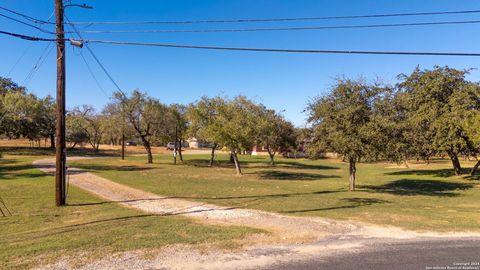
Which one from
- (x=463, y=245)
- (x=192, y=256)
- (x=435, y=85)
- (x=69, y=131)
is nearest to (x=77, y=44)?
(x=192, y=256)

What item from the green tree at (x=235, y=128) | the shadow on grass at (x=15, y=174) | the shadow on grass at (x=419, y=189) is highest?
the green tree at (x=235, y=128)

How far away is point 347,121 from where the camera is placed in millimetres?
20000

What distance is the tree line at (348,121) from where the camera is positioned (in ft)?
65.8

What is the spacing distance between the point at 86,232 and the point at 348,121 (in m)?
14.4

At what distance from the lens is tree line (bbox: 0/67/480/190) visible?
20.0 metres

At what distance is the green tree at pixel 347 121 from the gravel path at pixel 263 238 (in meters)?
8.24

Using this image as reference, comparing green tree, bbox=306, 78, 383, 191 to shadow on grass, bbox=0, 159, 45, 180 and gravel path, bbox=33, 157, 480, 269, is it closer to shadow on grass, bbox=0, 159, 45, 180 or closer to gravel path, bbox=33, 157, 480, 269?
gravel path, bbox=33, 157, 480, 269

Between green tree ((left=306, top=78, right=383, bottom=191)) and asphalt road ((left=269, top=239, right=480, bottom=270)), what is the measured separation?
10.9 metres

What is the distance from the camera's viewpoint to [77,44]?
1293 cm

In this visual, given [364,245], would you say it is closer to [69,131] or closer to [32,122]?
A: [32,122]

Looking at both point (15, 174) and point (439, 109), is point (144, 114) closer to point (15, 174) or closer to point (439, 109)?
point (15, 174)

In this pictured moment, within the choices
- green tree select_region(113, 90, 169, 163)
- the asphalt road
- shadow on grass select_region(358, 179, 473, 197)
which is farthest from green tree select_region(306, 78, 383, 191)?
green tree select_region(113, 90, 169, 163)

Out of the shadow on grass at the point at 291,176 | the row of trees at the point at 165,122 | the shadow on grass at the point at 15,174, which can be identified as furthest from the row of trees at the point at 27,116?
the shadow on grass at the point at 291,176

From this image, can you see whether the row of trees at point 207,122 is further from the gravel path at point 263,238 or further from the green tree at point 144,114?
the gravel path at point 263,238
